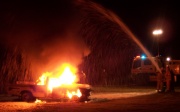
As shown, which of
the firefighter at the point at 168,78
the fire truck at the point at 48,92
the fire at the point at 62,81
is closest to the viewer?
the fire truck at the point at 48,92

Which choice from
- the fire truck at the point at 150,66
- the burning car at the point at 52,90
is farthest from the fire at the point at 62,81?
the fire truck at the point at 150,66

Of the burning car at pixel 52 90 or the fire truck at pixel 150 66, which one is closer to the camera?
the burning car at pixel 52 90

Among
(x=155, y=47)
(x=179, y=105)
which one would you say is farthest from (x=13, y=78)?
(x=155, y=47)

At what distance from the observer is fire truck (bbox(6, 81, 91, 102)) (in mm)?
22047

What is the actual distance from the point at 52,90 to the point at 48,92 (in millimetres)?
365

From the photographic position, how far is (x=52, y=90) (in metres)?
22.2

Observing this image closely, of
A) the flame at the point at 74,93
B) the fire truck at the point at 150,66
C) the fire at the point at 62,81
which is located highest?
the fire truck at the point at 150,66

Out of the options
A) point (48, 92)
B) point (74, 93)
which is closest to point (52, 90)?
point (48, 92)

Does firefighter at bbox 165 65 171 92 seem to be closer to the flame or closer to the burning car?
the burning car

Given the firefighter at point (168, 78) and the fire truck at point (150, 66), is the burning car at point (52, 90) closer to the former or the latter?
the firefighter at point (168, 78)

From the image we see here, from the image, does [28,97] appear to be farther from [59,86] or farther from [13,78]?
[13,78]

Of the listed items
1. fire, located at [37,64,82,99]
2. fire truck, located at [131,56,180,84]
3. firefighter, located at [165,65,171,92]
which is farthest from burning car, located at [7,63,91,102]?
fire truck, located at [131,56,180,84]

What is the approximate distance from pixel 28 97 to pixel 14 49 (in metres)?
12.7

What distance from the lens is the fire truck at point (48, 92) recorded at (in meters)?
22.0
